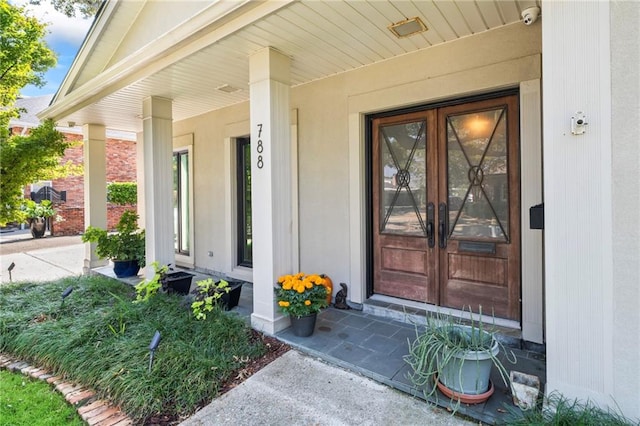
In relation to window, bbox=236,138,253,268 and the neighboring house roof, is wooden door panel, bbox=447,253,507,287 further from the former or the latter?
the neighboring house roof

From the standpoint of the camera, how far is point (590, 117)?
178cm

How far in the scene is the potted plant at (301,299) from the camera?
3.17 metres

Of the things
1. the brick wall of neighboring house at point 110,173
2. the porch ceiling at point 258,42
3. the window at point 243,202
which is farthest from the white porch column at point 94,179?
the brick wall of neighboring house at point 110,173

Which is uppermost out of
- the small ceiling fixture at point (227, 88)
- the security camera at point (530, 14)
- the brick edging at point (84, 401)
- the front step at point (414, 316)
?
the small ceiling fixture at point (227, 88)

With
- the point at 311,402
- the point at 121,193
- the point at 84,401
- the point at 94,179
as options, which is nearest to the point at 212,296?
the point at 84,401

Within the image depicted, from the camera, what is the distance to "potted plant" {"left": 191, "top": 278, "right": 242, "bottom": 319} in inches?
135

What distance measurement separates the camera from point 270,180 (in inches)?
132

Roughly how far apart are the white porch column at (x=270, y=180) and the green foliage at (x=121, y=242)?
322 cm

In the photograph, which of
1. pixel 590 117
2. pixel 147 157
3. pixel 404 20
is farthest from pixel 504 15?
pixel 147 157

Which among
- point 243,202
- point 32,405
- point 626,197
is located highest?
point 243,202

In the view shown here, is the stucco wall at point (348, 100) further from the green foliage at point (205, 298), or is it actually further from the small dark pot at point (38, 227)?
the small dark pot at point (38, 227)

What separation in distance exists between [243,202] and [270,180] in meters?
2.45

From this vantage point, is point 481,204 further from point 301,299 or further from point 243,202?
point 243,202

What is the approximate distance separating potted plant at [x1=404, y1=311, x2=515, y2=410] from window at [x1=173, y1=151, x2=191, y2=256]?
5446mm
